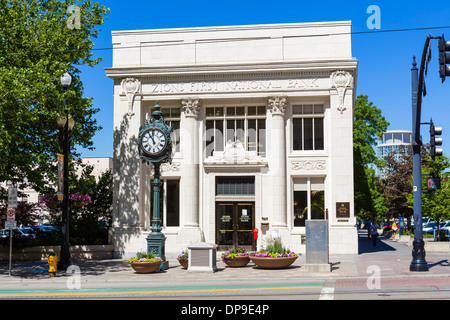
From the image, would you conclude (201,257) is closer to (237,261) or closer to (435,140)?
(237,261)

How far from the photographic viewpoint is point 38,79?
67.1ft

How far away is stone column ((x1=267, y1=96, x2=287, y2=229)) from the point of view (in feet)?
94.7

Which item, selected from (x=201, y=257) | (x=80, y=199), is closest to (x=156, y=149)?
(x=201, y=257)

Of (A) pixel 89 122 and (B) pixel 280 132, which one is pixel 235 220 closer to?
(B) pixel 280 132

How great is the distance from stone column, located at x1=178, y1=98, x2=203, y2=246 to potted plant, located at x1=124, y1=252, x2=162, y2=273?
357 inches

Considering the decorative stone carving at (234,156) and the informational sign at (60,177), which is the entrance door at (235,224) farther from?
the informational sign at (60,177)

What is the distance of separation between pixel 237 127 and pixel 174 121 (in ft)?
12.8

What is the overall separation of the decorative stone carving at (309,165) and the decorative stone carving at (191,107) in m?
6.43

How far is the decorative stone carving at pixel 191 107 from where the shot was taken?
98.5 feet

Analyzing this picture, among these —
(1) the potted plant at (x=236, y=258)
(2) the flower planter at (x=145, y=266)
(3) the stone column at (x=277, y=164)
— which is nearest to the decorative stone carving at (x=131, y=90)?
(3) the stone column at (x=277, y=164)
